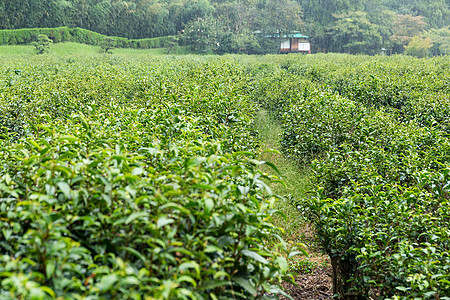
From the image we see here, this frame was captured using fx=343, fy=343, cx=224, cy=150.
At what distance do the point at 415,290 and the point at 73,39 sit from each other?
118 ft

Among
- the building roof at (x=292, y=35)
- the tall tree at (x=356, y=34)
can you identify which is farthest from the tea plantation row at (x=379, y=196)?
the tall tree at (x=356, y=34)

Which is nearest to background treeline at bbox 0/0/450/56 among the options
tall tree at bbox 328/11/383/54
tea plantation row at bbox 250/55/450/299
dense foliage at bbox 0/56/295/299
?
tall tree at bbox 328/11/383/54

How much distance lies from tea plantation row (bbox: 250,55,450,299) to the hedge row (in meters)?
30.8

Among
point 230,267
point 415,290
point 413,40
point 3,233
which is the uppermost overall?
point 413,40

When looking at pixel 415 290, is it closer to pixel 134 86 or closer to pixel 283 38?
pixel 134 86

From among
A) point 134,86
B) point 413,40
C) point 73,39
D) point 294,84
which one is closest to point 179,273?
point 134,86

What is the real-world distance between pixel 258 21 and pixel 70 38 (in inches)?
827

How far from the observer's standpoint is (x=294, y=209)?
4383 millimetres

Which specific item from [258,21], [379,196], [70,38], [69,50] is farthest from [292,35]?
[379,196]

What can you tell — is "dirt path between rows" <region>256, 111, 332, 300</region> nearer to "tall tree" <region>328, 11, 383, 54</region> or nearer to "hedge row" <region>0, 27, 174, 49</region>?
"hedge row" <region>0, 27, 174, 49</region>

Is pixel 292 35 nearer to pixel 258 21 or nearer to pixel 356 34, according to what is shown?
pixel 258 21

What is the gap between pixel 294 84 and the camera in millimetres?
8523

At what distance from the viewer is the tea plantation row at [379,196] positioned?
2080 mm

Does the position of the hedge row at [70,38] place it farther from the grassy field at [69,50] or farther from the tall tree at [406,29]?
the tall tree at [406,29]
